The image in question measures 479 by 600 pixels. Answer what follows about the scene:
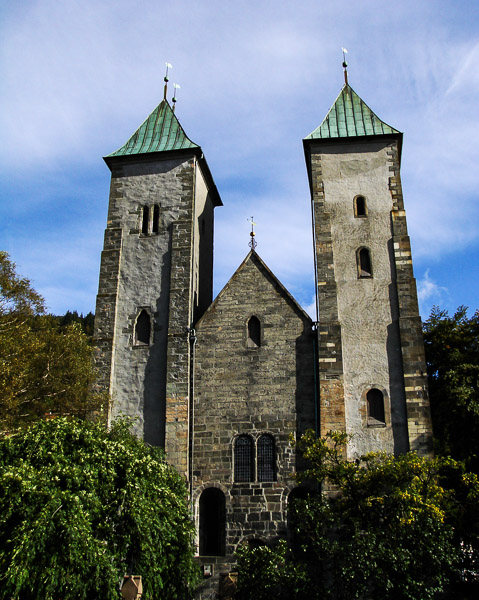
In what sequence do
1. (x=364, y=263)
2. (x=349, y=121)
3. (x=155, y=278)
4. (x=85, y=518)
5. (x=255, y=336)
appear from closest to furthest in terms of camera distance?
(x=85, y=518), (x=255, y=336), (x=364, y=263), (x=155, y=278), (x=349, y=121)

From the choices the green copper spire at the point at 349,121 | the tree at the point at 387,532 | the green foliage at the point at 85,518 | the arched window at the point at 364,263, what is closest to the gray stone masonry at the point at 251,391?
the tree at the point at 387,532

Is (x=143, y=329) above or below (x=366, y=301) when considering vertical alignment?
below

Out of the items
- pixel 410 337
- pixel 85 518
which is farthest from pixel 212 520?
pixel 410 337

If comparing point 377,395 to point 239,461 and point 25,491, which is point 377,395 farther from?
point 25,491

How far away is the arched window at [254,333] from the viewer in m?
25.5

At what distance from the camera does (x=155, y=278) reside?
2745 centimetres

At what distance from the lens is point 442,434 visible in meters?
25.6

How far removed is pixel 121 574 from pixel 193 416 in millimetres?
8337

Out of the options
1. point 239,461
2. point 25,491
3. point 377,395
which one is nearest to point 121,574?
point 25,491

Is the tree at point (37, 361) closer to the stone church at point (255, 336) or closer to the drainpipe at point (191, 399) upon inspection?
the stone church at point (255, 336)

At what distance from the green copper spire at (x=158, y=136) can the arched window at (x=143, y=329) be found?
25.9 feet

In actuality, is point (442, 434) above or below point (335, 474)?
above

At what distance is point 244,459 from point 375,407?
16.6ft

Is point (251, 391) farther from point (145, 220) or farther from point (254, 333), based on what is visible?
point (145, 220)
